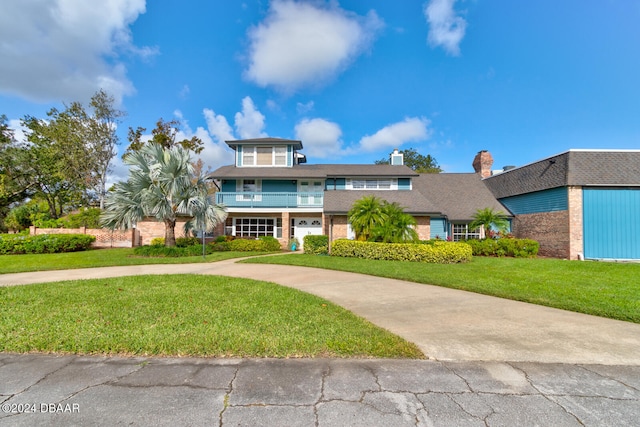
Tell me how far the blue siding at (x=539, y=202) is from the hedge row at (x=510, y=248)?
8.20 feet

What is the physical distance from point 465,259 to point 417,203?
6.97m

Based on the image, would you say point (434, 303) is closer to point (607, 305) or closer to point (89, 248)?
point (607, 305)

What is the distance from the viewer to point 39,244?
15352mm

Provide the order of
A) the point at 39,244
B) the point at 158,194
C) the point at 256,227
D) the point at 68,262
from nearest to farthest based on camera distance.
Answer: the point at 68,262
the point at 158,194
the point at 39,244
the point at 256,227

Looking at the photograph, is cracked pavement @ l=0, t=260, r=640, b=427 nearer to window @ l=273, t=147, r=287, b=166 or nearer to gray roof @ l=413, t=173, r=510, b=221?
gray roof @ l=413, t=173, r=510, b=221

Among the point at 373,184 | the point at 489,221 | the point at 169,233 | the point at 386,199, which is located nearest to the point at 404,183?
the point at 373,184

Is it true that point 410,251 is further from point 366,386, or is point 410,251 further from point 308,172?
point 366,386

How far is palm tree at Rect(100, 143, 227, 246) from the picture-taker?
46.6 feet

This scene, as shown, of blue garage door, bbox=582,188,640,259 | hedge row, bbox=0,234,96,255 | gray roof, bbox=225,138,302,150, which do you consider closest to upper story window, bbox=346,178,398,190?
gray roof, bbox=225,138,302,150

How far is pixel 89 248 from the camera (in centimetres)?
1800

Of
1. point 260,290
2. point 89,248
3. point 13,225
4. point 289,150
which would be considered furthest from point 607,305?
point 13,225

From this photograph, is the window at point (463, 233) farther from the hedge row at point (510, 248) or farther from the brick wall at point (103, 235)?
the brick wall at point (103, 235)

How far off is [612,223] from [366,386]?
65.0ft

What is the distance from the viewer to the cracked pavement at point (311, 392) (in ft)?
7.82
